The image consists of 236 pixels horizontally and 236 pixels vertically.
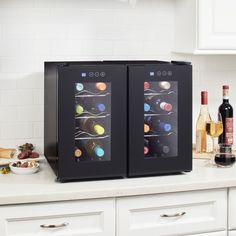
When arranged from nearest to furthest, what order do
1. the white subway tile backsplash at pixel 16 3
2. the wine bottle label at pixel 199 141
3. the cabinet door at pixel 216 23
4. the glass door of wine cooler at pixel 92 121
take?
the glass door of wine cooler at pixel 92 121 → the cabinet door at pixel 216 23 → the white subway tile backsplash at pixel 16 3 → the wine bottle label at pixel 199 141

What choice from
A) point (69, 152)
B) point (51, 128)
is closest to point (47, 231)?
point (69, 152)

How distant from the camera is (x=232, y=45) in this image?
8.84 ft

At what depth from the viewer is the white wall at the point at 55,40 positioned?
2777 millimetres

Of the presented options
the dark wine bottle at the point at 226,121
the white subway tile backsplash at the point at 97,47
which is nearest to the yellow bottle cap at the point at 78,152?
the white subway tile backsplash at the point at 97,47

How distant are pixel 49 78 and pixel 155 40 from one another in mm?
690

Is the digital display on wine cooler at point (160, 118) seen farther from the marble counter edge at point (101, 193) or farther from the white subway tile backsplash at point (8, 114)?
the white subway tile backsplash at point (8, 114)

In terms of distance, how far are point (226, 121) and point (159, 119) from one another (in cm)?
57

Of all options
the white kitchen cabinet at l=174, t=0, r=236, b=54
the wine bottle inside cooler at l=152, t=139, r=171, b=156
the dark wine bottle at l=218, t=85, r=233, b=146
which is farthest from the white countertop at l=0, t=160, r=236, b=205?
the white kitchen cabinet at l=174, t=0, r=236, b=54

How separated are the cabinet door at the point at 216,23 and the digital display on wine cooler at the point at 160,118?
372 mm

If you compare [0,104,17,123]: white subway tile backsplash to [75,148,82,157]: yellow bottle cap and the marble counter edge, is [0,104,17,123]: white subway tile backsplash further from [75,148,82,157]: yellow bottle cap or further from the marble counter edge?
the marble counter edge

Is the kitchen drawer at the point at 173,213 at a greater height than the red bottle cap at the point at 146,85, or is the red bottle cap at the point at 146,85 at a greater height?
the red bottle cap at the point at 146,85

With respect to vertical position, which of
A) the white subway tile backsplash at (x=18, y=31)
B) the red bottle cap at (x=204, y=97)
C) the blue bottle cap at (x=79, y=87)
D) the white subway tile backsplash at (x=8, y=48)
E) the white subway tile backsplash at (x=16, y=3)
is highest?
the white subway tile backsplash at (x=16, y=3)

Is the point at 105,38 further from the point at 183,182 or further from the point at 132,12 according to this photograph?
the point at 183,182

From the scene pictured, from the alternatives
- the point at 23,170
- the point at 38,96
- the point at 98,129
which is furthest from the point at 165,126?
the point at 38,96
